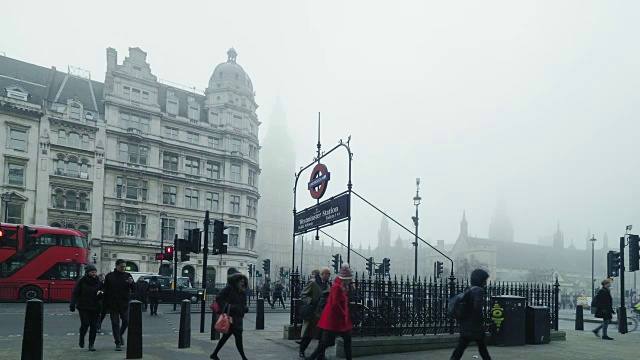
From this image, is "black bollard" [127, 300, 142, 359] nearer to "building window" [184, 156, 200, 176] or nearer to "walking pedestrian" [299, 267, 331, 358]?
"walking pedestrian" [299, 267, 331, 358]

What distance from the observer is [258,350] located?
11.0 meters

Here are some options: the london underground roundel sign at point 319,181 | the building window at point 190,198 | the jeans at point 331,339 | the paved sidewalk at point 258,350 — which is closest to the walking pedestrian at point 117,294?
the paved sidewalk at point 258,350

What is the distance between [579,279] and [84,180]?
13513 cm

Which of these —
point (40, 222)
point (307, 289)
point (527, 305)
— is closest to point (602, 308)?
point (527, 305)

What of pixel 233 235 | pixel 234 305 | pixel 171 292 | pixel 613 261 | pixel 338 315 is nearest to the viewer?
pixel 338 315

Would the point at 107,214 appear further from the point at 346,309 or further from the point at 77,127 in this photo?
the point at 346,309

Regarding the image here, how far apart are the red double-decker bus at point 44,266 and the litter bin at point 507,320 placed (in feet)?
78.4

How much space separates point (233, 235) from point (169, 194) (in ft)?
26.6

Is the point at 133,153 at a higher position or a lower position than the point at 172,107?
lower

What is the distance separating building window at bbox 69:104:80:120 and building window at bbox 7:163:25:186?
5824mm

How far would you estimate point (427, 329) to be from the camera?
1191 cm

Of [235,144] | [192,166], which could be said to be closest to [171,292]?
[192,166]

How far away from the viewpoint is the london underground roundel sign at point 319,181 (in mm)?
13294

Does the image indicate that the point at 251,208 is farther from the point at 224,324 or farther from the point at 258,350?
the point at 224,324
